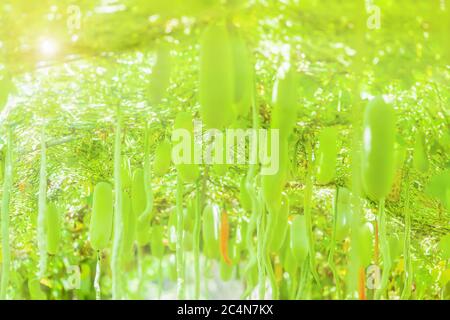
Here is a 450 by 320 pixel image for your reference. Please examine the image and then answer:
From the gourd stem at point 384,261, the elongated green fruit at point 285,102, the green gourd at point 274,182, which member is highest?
the elongated green fruit at point 285,102

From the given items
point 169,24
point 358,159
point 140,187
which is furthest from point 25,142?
point 358,159

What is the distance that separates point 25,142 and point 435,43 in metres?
0.68

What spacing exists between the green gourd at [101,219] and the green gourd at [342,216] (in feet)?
1.21

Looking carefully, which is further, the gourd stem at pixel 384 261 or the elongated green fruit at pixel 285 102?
the gourd stem at pixel 384 261

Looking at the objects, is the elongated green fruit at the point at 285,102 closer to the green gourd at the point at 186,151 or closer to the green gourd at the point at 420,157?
the green gourd at the point at 186,151

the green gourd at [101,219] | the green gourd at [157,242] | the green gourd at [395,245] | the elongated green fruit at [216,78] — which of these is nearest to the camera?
the elongated green fruit at [216,78]

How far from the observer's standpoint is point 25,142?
1069mm

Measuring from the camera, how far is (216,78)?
560 mm

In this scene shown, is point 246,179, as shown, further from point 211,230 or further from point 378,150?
point 211,230

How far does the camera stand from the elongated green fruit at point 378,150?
1.91 ft

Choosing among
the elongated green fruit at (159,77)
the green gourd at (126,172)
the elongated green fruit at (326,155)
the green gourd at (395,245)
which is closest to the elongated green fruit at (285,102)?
the elongated green fruit at (159,77)

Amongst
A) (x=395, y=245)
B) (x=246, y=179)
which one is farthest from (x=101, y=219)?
(x=395, y=245)

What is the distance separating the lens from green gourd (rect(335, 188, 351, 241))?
1.02 metres
